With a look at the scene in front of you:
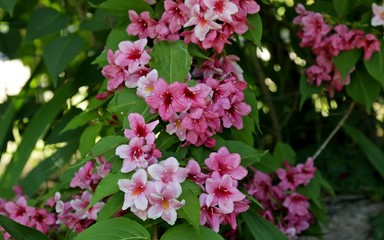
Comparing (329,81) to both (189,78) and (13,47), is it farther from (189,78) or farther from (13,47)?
(13,47)

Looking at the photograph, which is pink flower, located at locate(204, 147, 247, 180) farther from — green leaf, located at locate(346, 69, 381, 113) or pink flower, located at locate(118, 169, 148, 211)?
green leaf, located at locate(346, 69, 381, 113)

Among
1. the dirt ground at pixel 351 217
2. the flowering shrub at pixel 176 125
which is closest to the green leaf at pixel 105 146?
the flowering shrub at pixel 176 125

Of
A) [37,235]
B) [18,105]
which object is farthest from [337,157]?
[37,235]

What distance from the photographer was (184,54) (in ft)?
5.82

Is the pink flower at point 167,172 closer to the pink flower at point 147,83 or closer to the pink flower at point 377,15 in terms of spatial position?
the pink flower at point 147,83

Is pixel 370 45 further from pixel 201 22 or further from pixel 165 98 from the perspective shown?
pixel 165 98

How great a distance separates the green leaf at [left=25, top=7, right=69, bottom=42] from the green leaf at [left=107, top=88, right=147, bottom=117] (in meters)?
0.55

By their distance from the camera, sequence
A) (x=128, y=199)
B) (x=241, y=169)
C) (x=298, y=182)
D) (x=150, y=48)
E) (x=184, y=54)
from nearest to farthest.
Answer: (x=128, y=199) → (x=241, y=169) → (x=184, y=54) → (x=150, y=48) → (x=298, y=182)

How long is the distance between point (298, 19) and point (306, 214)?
57 cm

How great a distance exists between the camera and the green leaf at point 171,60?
1.73 meters

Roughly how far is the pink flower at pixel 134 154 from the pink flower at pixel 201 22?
33 centimetres

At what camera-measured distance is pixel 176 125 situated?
168cm

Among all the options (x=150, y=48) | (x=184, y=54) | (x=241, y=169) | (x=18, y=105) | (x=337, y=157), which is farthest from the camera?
(x=337, y=157)

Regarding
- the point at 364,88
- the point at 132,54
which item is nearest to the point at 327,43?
the point at 364,88
